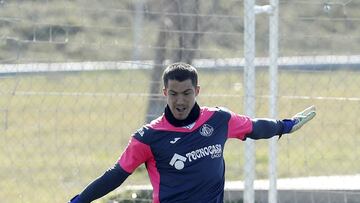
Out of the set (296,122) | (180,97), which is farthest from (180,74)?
(296,122)

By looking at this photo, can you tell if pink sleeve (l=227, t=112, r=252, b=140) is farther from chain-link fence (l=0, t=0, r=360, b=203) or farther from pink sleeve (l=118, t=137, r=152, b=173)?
chain-link fence (l=0, t=0, r=360, b=203)

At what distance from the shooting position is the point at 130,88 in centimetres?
883

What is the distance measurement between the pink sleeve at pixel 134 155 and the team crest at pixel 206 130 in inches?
11.6

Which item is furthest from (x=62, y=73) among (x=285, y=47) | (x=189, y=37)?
(x=285, y=47)

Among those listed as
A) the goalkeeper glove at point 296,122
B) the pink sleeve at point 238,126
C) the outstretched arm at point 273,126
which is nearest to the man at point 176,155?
the pink sleeve at point 238,126

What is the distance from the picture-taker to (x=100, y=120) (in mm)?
9055

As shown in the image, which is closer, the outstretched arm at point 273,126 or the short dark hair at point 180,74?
the short dark hair at point 180,74

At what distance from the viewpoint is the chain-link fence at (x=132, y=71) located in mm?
8461

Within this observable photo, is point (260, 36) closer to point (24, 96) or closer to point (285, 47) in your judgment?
point (285, 47)

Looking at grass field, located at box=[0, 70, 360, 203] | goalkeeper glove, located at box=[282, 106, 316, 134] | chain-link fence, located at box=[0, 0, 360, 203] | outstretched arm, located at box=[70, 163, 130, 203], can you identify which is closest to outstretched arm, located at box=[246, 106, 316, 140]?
goalkeeper glove, located at box=[282, 106, 316, 134]

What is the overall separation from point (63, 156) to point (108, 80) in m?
0.83

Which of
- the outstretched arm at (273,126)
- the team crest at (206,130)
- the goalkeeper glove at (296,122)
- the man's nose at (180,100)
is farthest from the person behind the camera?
the goalkeeper glove at (296,122)

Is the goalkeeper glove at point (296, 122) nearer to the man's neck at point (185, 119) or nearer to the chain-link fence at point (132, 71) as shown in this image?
the man's neck at point (185, 119)

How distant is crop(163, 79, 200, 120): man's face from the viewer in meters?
5.69
